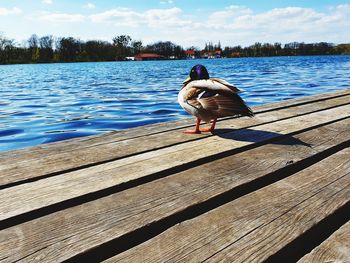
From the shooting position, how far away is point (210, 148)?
2.81 metres

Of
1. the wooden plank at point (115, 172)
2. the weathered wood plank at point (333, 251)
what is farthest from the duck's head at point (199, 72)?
the weathered wood plank at point (333, 251)

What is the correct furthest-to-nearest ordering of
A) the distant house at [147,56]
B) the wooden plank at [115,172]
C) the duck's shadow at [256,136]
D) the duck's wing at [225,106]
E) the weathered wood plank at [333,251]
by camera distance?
the distant house at [147,56]
the duck's wing at [225,106]
the duck's shadow at [256,136]
the wooden plank at [115,172]
the weathered wood plank at [333,251]

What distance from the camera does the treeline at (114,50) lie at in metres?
109

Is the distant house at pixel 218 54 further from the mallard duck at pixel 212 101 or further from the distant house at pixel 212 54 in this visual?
the mallard duck at pixel 212 101

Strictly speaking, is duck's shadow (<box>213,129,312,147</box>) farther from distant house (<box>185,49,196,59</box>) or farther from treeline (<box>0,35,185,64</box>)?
distant house (<box>185,49,196,59</box>)

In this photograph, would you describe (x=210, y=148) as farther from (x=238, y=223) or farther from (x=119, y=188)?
(x=238, y=223)

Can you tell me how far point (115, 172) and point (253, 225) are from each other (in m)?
1.01

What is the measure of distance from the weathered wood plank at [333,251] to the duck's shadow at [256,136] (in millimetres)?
1509

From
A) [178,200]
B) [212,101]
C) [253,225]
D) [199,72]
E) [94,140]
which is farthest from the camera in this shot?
[199,72]

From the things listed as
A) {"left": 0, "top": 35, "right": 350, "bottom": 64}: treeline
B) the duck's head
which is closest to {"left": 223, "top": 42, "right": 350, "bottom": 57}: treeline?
{"left": 0, "top": 35, "right": 350, "bottom": 64}: treeline

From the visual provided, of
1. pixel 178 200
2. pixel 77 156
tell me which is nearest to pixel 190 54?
pixel 77 156

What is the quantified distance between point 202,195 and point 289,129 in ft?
6.45

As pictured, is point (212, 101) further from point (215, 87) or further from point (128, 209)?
point (128, 209)

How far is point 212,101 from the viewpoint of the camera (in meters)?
3.28
